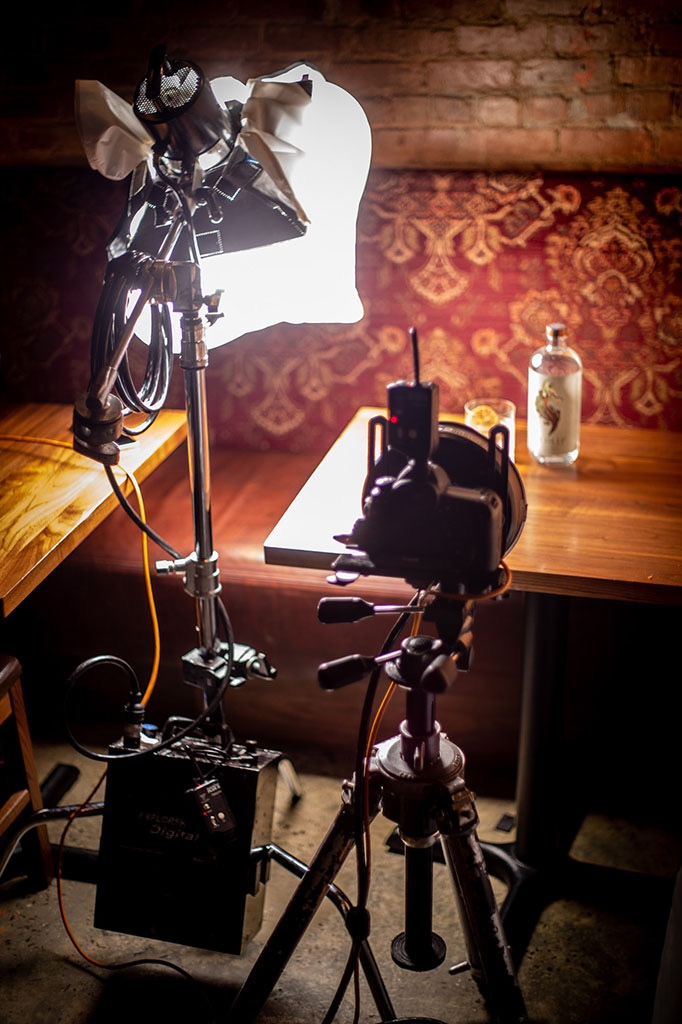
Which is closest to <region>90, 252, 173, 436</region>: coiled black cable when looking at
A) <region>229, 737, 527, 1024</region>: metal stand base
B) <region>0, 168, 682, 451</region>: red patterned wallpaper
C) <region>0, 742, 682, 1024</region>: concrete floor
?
<region>229, 737, 527, 1024</region>: metal stand base

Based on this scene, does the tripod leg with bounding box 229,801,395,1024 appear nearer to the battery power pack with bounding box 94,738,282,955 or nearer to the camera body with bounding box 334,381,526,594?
the battery power pack with bounding box 94,738,282,955

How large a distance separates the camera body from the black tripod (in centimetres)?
11

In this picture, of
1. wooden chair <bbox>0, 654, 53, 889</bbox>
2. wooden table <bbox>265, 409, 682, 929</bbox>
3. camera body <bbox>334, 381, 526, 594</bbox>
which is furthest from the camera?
wooden chair <bbox>0, 654, 53, 889</bbox>

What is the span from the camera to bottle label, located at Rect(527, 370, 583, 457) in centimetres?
200

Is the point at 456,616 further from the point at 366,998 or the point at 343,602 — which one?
the point at 366,998

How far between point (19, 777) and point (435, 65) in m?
1.71

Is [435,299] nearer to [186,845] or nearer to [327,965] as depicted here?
[186,845]

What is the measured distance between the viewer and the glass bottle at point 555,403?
6.57 ft

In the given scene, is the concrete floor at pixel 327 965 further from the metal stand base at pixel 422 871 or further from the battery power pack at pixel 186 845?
the metal stand base at pixel 422 871

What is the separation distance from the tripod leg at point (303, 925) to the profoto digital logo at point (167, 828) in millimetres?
273

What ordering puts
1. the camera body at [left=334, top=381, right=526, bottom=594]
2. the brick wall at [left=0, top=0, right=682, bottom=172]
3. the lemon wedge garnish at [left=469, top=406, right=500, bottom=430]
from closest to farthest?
the camera body at [left=334, top=381, right=526, bottom=594]
the lemon wedge garnish at [left=469, top=406, right=500, bottom=430]
the brick wall at [left=0, top=0, right=682, bottom=172]

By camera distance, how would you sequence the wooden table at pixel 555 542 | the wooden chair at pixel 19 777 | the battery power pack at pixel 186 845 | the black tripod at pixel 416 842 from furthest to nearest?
the wooden chair at pixel 19 777 < the battery power pack at pixel 186 845 < the wooden table at pixel 555 542 < the black tripod at pixel 416 842

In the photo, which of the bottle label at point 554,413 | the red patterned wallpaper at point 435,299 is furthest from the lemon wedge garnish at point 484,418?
the red patterned wallpaper at point 435,299

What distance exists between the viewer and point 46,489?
6.59ft
